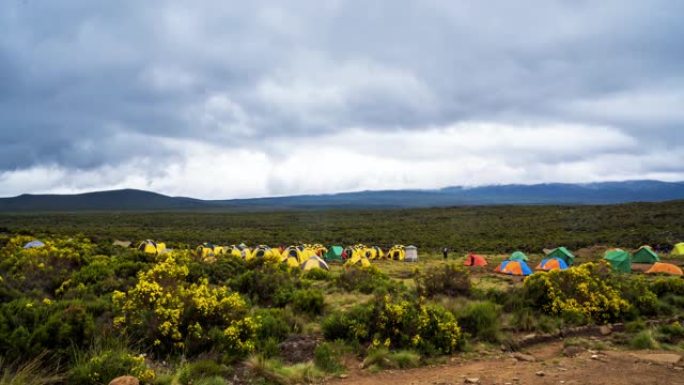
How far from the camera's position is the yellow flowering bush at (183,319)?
23.9 feet

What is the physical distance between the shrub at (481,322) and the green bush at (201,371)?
524cm

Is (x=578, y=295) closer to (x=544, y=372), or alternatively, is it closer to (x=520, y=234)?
(x=544, y=372)

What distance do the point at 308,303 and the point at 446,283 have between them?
4493 mm

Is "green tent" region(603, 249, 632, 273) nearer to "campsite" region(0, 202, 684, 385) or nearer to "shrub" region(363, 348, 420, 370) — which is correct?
"campsite" region(0, 202, 684, 385)

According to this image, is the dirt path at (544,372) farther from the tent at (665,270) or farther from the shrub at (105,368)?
the tent at (665,270)

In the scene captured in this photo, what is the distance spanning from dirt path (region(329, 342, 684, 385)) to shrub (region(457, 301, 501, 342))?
99 cm

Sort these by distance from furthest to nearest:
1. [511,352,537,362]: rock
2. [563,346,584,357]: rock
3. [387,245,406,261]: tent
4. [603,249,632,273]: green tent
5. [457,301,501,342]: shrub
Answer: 1. [387,245,406,261]: tent
2. [603,249,632,273]: green tent
3. [457,301,501,342]: shrub
4. [563,346,584,357]: rock
5. [511,352,537,362]: rock

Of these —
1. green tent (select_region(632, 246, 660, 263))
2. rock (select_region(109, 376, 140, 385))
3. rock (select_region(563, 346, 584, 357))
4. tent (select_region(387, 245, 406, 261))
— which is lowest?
tent (select_region(387, 245, 406, 261))

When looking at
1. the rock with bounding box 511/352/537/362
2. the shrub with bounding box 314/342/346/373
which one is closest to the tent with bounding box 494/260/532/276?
the rock with bounding box 511/352/537/362

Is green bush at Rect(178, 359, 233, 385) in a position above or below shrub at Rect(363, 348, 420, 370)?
above

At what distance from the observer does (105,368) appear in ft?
18.9

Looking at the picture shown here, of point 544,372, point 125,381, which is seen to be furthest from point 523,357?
point 125,381

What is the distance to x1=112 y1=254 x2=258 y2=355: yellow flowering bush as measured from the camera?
7.27 meters

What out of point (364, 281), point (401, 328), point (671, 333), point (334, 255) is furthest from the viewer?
point (334, 255)
